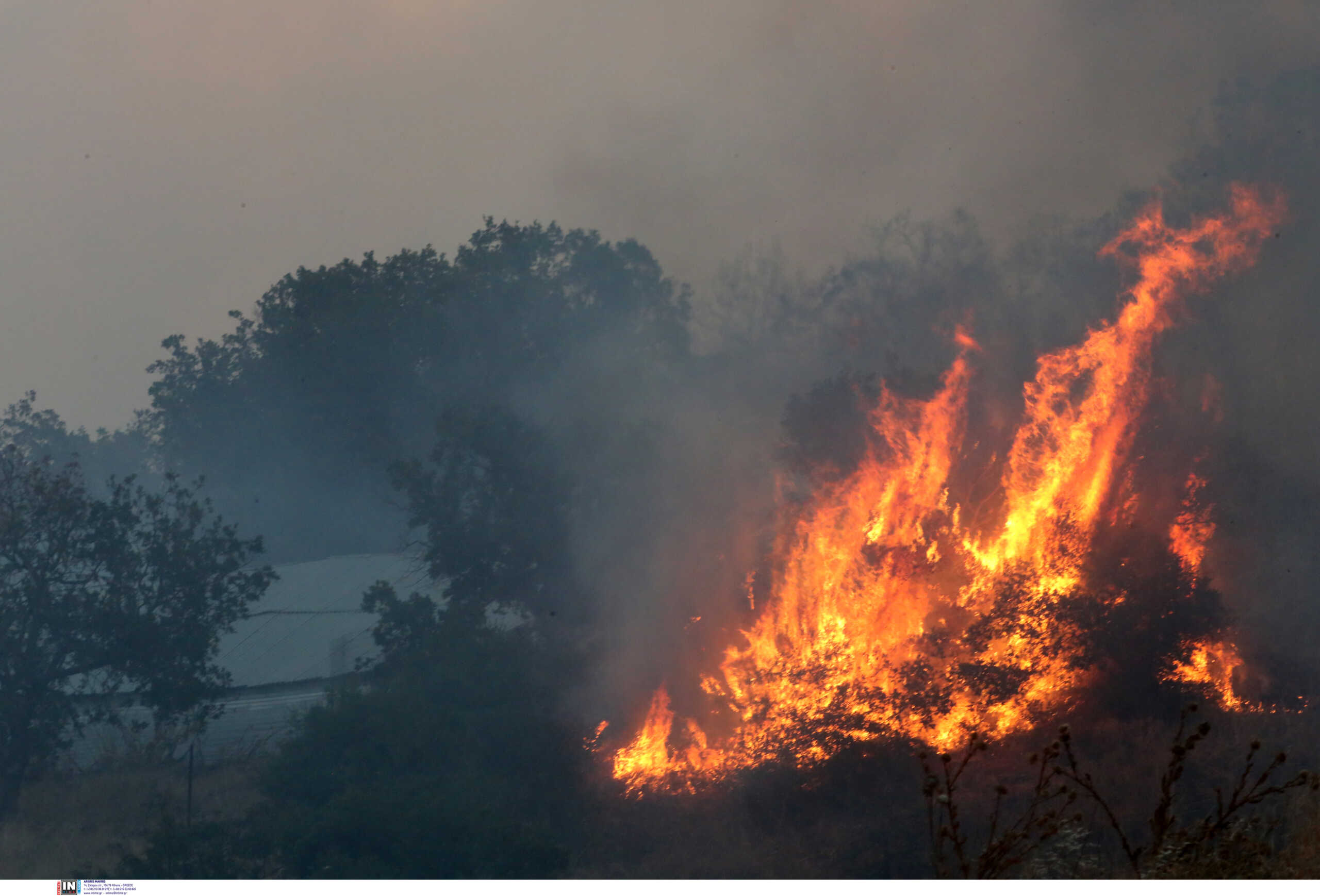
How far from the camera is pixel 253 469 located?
6131 centimetres

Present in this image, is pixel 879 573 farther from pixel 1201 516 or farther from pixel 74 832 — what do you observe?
pixel 74 832

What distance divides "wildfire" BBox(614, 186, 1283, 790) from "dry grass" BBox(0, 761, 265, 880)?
→ 10607mm

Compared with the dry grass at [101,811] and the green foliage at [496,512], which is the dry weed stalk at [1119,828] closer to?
the dry grass at [101,811]

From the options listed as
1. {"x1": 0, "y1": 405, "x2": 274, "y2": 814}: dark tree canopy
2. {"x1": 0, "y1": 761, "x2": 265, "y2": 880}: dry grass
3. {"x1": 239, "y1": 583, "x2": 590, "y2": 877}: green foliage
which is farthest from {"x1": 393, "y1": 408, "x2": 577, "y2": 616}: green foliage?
{"x1": 0, "y1": 761, "x2": 265, "y2": 880}: dry grass

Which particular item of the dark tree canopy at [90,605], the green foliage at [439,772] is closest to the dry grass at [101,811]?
the dark tree canopy at [90,605]

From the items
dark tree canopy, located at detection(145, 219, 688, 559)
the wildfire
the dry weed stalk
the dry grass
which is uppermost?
dark tree canopy, located at detection(145, 219, 688, 559)

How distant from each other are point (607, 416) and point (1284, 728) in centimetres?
2127

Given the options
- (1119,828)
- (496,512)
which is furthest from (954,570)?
(496,512)

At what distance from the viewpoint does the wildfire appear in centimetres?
1883

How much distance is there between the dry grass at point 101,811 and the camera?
21312 millimetres

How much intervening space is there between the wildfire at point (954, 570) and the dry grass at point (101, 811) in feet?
34.8

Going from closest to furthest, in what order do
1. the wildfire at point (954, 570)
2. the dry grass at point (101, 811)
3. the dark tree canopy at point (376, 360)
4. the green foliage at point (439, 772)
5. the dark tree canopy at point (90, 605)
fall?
the green foliage at point (439, 772) → the wildfire at point (954, 570) → the dry grass at point (101, 811) → the dark tree canopy at point (90, 605) → the dark tree canopy at point (376, 360)

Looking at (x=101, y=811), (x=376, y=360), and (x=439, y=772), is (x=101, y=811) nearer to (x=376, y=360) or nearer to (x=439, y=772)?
(x=439, y=772)

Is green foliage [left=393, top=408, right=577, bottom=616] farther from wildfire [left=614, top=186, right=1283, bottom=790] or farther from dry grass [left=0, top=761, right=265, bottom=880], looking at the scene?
wildfire [left=614, top=186, right=1283, bottom=790]
